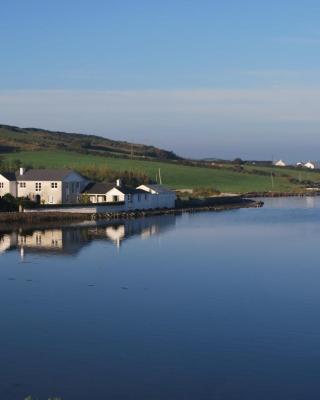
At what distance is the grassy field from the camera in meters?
85.2

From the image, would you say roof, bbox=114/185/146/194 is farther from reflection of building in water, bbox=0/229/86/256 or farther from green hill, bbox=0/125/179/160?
green hill, bbox=0/125/179/160

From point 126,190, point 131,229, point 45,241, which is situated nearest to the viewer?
point 45,241

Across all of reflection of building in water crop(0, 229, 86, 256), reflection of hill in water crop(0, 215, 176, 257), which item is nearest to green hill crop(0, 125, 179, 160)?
reflection of hill in water crop(0, 215, 176, 257)

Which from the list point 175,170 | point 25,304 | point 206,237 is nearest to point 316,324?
point 25,304

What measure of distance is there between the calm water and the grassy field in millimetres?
51973

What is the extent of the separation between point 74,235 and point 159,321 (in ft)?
68.2

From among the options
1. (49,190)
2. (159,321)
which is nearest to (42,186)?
(49,190)

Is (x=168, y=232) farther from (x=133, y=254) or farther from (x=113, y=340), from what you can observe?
(x=113, y=340)

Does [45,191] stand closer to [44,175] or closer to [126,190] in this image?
[44,175]

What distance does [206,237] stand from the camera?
37.2 meters

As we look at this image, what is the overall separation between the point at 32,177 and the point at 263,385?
40.0 metres

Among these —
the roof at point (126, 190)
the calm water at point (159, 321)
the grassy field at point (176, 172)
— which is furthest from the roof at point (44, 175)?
the grassy field at point (176, 172)

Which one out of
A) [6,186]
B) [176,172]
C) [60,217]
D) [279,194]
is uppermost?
[176,172]

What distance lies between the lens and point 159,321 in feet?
57.1
